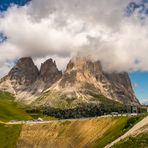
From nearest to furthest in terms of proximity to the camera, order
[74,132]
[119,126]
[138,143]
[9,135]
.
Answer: [138,143], [119,126], [74,132], [9,135]

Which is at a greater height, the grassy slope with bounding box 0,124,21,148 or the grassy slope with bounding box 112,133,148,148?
the grassy slope with bounding box 0,124,21,148

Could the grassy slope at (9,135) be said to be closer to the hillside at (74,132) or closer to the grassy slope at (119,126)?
the hillside at (74,132)

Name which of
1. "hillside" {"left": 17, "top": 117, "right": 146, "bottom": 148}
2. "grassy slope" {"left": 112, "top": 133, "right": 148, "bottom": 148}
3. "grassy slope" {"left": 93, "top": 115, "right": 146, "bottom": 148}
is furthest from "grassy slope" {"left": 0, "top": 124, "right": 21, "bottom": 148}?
"grassy slope" {"left": 112, "top": 133, "right": 148, "bottom": 148}

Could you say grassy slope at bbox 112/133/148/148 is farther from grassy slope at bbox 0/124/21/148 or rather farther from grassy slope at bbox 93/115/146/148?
grassy slope at bbox 0/124/21/148

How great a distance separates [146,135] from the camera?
58.3 m

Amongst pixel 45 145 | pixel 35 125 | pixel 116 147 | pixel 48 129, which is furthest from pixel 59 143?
pixel 116 147

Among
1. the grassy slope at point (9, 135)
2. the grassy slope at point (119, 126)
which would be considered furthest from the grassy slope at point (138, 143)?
the grassy slope at point (9, 135)

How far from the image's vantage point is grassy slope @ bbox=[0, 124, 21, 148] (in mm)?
140500

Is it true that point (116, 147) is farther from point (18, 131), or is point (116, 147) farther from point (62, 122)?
point (18, 131)

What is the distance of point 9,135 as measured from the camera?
151125 mm

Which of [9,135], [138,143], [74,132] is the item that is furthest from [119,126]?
[9,135]

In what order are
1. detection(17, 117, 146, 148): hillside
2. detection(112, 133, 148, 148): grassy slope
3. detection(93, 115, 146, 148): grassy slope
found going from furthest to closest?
detection(17, 117, 146, 148): hillside, detection(93, 115, 146, 148): grassy slope, detection(112, 133, 148, 148): grassy slope

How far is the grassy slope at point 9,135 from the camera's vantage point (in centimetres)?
14050

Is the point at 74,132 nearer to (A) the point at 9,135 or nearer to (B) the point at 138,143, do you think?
(A) the point at 9,135
